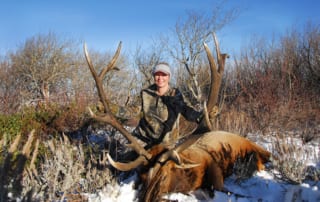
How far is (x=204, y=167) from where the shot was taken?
4.46m

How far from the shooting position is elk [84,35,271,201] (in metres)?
3.69

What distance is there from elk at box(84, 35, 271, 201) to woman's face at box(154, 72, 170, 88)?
2.90 ft

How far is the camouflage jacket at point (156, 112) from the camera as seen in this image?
190 inches

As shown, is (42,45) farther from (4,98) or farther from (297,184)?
(297,184)

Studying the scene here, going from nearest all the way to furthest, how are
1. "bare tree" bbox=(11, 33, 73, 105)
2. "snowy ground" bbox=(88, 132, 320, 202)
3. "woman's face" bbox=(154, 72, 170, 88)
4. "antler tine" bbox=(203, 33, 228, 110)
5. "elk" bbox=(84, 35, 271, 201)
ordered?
"antler tine" bbox=(203, 33, 228, 110) → "elk" bbox=(84, 35, 271, 201) → "snowy ground" bbox=(88, 132, 320, 202) → "woman's face" bbox=(154, 72, 170, 88) → "bare tree" bbox=(11, 33, 73, 105)

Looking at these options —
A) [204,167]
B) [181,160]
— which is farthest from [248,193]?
[181,160]

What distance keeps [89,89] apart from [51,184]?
541 cm

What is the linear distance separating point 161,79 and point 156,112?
0.50m

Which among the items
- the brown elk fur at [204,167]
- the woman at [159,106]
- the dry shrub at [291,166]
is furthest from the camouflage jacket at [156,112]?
the dry shrub at [291,166]

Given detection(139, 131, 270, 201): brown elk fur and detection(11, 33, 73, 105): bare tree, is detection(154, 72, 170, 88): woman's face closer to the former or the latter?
detection(139, 131, 270, 201): brown elk fur

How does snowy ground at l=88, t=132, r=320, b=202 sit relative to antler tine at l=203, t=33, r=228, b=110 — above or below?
below

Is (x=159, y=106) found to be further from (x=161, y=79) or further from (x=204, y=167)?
(x=204, y=167)

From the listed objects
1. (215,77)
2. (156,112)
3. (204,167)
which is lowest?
(204,167)

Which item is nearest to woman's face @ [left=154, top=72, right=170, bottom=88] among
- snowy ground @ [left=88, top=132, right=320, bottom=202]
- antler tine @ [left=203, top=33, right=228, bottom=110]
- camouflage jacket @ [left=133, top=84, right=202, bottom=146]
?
camouflage jacket @ [left=133, top=84, right=202, bottom=146]
